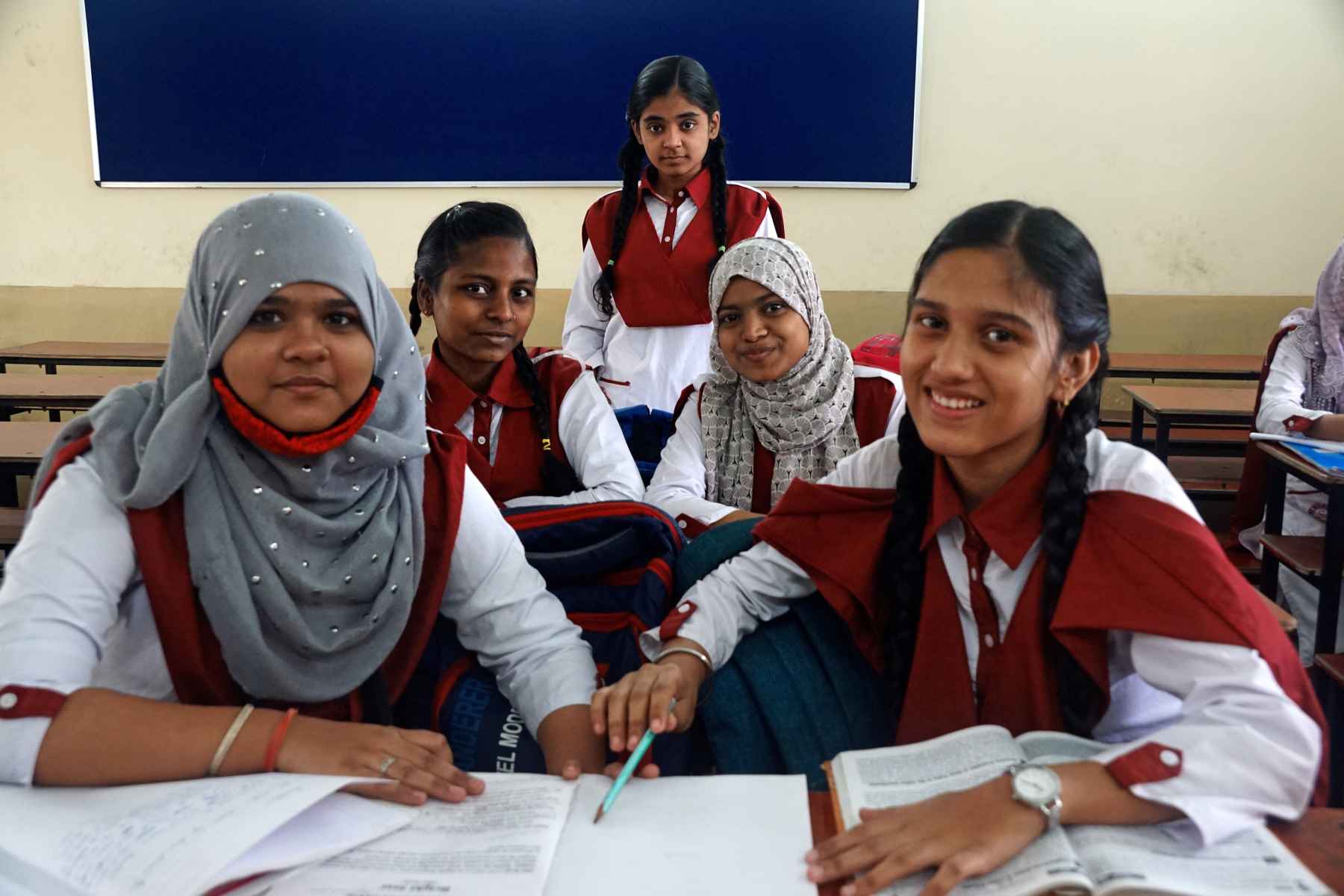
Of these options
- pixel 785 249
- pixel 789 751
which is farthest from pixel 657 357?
pixel 789 751

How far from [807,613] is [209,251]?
0.83 metres

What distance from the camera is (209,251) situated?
117 centimetres

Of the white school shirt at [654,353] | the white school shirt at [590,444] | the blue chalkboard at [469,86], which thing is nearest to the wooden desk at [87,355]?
the blue chalkboard at [469,86]

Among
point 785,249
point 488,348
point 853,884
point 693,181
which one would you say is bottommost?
point 853,884

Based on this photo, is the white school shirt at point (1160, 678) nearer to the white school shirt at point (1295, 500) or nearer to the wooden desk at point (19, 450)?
the white school shirt at point (1295, 500)

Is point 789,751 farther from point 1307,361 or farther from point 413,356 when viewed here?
point 1307,361

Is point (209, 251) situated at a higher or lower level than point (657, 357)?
higher

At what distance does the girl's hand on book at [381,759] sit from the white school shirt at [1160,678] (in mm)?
361

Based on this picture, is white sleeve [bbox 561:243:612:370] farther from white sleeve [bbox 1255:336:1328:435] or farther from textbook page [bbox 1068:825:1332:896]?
textbook page [bbox 1068:825:1332:896]

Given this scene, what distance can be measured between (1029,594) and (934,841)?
16.2 inches

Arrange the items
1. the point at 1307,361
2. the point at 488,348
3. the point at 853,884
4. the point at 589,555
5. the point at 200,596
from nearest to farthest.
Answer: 1. the point at 853,884
2. the point at 200,596
3. the point at 589,555
4. the point at 488,348
5. the point at 1307,361

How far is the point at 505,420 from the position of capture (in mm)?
2104

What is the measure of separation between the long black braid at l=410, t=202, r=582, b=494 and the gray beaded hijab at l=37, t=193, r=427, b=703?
0.84 m

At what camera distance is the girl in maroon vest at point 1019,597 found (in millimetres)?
839
